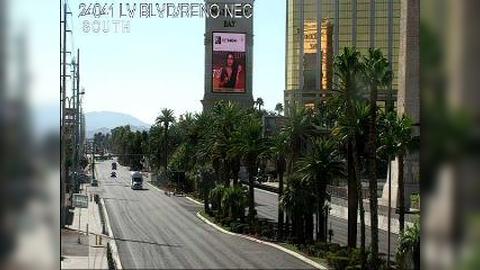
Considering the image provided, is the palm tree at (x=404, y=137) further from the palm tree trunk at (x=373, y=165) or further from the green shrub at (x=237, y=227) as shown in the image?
the green shrub at (x=237, y=227)

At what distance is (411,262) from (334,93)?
2652 mm

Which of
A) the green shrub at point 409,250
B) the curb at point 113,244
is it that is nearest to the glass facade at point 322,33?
the green shrub at point 409,250

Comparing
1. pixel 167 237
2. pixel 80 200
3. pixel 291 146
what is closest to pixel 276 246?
pixel 167 237

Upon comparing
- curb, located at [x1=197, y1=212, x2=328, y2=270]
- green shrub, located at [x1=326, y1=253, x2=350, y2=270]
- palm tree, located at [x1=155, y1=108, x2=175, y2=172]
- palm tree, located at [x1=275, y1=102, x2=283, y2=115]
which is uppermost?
palm tree, located at [x1=275, y1=102, x2=283, y2=115]

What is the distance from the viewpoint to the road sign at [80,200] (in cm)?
777

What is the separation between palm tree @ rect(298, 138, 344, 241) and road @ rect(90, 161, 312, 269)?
2.29m

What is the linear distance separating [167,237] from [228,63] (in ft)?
8.42

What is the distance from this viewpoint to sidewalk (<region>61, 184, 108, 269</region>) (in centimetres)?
683

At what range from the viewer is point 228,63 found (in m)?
8.23

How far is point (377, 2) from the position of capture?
8789 millimetres

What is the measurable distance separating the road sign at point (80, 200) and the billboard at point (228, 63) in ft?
7.64

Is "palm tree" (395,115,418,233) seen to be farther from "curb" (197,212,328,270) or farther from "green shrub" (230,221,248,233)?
"green shrub" (230,221,248,233)

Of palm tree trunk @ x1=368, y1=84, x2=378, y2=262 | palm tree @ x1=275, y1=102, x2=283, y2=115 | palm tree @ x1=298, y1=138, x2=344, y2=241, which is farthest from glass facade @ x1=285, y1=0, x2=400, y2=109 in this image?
palm tree @ x1=298, y1=138, x2=344, y2=241

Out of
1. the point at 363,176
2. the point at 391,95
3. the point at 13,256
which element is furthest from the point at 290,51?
the point at 13,256
